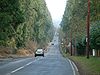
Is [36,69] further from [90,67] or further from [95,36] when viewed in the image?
[95,36]

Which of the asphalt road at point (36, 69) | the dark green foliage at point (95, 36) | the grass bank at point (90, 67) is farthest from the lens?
the dark green foliage at point (95, 36)

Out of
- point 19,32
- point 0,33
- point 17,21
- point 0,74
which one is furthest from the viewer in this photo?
point 19,32

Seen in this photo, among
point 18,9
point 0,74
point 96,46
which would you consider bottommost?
point 0,74

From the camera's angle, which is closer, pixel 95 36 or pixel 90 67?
pixel 90 67

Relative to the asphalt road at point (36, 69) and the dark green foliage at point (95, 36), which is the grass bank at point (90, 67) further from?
the dark green foliage at point (95, 36)

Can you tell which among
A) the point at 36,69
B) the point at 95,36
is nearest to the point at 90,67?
the point at 36,69

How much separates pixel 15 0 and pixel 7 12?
223cm

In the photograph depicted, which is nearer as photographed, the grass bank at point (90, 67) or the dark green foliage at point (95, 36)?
the grass bank at point (90, 67)

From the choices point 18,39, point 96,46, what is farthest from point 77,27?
point 96,46

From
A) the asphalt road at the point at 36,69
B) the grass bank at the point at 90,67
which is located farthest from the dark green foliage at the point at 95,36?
the grass bank at the point at 90,67

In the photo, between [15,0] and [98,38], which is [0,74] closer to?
[15,0]

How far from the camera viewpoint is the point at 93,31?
61.9 metres

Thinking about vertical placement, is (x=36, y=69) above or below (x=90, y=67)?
below

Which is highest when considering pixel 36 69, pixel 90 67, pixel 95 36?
pixel 95 36
